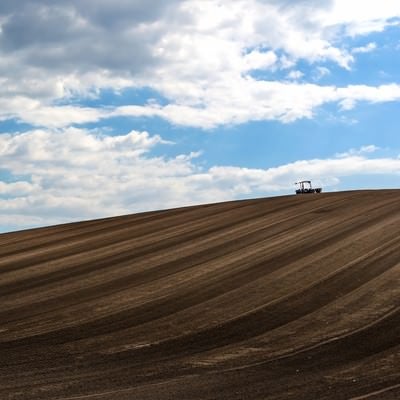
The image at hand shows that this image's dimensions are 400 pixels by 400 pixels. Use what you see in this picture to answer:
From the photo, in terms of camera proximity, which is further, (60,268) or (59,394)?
(60,268)

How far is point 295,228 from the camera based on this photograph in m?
27.9

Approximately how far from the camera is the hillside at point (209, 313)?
10422mm

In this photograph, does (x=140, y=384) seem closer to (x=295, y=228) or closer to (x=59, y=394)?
(x=59, y=394)

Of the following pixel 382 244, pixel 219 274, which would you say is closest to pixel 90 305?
pixel 219 274

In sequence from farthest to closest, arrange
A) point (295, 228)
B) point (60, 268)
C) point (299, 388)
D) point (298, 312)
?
point (295, 228) → point (60, 268) → point (298, 312) → point (299, 388)

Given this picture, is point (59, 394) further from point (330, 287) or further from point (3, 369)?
point (330, 287)

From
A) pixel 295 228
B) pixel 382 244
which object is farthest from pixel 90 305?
pixel 295 228

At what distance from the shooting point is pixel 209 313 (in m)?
15.6

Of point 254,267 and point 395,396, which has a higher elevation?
point 254,267

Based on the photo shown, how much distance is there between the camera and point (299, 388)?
9.89 m

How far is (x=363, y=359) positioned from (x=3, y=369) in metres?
6.44

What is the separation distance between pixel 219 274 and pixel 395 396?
1083 centimetres

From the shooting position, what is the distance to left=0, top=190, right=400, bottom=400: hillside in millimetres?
10422

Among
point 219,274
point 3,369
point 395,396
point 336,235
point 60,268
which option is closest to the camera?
point 395,396
